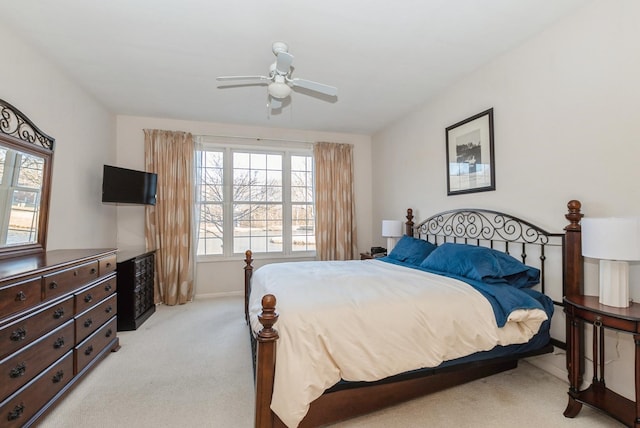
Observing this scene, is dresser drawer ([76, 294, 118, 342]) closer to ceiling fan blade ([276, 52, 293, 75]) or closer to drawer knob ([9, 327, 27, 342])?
drawer knob ([9, 327, 27, 342])

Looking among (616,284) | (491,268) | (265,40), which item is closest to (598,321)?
(616,284)

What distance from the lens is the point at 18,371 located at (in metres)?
1.57

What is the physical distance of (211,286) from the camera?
14.9 feet

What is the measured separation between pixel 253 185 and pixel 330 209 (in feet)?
4.44

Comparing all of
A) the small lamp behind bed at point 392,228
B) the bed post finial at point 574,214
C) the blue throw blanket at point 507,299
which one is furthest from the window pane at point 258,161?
the bed post finial at point 574,214

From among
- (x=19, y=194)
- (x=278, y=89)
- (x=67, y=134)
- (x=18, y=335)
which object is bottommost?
(x=18, y=335)

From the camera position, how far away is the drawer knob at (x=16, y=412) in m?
1.51

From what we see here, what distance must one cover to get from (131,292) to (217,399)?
1.95 m

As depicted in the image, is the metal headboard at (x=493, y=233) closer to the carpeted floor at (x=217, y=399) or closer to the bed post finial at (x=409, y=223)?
the bed post finial at (x=409, y=223)

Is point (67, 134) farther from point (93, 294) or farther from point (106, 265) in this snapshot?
point (93, 294)

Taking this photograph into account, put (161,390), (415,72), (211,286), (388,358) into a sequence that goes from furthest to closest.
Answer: (211,286)
(415,72)
(161,390)
(388,358)

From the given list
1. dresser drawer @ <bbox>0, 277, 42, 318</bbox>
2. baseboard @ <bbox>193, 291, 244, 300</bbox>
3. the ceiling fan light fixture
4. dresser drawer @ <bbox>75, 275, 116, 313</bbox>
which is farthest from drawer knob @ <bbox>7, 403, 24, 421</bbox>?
baseboard @ <bbox>193, 291, 244, 300</bbox>

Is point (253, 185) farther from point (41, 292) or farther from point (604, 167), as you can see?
point (604, 167)

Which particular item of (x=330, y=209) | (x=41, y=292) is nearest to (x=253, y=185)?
(x=330, y=209)
